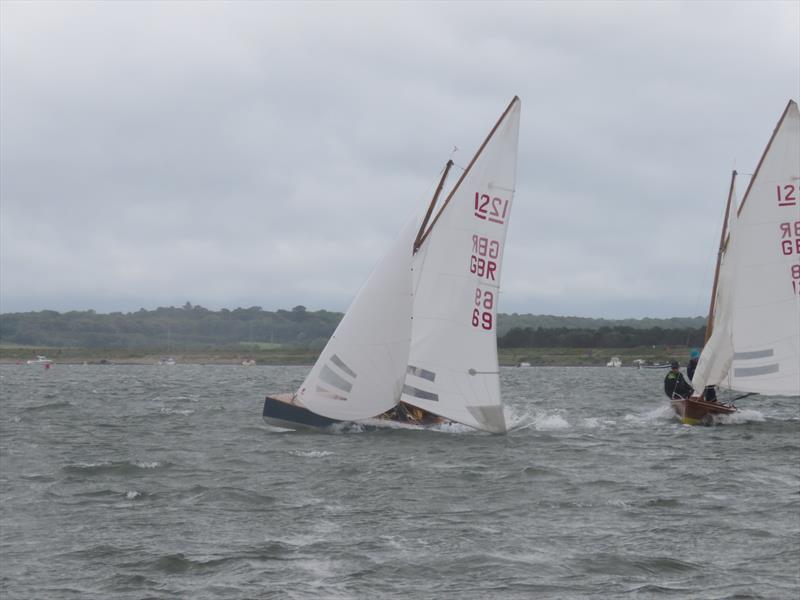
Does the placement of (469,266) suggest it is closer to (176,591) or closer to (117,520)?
(117,520)

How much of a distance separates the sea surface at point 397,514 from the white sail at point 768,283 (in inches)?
213

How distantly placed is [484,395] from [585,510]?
12.2 meters

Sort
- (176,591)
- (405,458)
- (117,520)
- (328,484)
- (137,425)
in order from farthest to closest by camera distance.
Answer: (137,425) < (405,458) < (328,484) < (117,520) < (176,591)

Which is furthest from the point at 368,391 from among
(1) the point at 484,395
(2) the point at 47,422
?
(2) the point at 47,422

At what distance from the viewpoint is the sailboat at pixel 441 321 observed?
29922 millimetres

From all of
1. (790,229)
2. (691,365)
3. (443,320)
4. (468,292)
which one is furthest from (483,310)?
(691,365)

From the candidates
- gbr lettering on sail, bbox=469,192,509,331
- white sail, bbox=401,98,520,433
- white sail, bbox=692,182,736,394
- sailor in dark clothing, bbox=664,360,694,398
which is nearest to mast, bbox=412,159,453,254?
white sail, bbox=401,98,520,433

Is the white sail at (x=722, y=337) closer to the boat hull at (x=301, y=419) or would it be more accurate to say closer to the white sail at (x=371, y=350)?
the boat hull at (x=301, y=419)

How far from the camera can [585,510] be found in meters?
18.1

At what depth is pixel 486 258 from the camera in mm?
30047

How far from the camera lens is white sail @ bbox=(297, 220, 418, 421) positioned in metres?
29.8

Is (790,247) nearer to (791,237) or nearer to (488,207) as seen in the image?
(791,237)

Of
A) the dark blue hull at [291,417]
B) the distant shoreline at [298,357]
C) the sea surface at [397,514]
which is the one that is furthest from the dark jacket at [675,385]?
the distant shoreline at [298,357]

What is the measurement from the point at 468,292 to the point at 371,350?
3108mm
